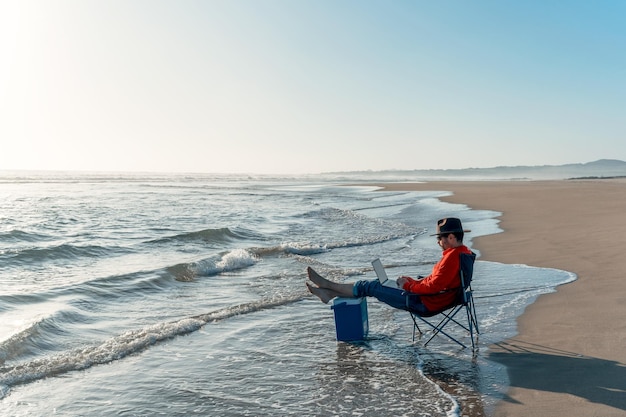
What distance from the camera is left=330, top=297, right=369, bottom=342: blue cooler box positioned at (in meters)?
5.96

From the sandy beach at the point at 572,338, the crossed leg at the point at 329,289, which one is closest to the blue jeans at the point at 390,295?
the crossed leg at the point at 329,289

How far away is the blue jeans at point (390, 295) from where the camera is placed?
221 inches

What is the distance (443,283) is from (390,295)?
0.60m

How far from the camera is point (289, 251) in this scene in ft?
44.1

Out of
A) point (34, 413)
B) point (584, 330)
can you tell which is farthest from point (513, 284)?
point (34, 413)

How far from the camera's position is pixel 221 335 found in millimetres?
6449

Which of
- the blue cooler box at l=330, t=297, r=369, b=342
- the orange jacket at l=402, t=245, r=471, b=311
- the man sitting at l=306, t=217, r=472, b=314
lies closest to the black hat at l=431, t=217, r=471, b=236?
the man sitting at l=306, t=217, r=472, b=314

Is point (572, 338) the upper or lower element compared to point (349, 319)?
lower

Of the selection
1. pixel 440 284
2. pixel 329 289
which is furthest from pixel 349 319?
pixel 440 284

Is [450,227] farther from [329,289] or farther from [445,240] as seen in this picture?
[329,289]

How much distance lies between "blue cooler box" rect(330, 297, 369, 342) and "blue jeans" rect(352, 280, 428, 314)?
138 mm

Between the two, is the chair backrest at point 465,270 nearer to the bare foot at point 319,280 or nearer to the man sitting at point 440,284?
the man sitting at point 440,284

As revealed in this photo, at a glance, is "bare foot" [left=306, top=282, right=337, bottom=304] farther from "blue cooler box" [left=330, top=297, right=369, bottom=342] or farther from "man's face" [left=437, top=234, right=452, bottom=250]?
"man's face" [left=437, top=234, right=452, bottom=250]

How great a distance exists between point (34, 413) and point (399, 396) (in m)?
2.92
